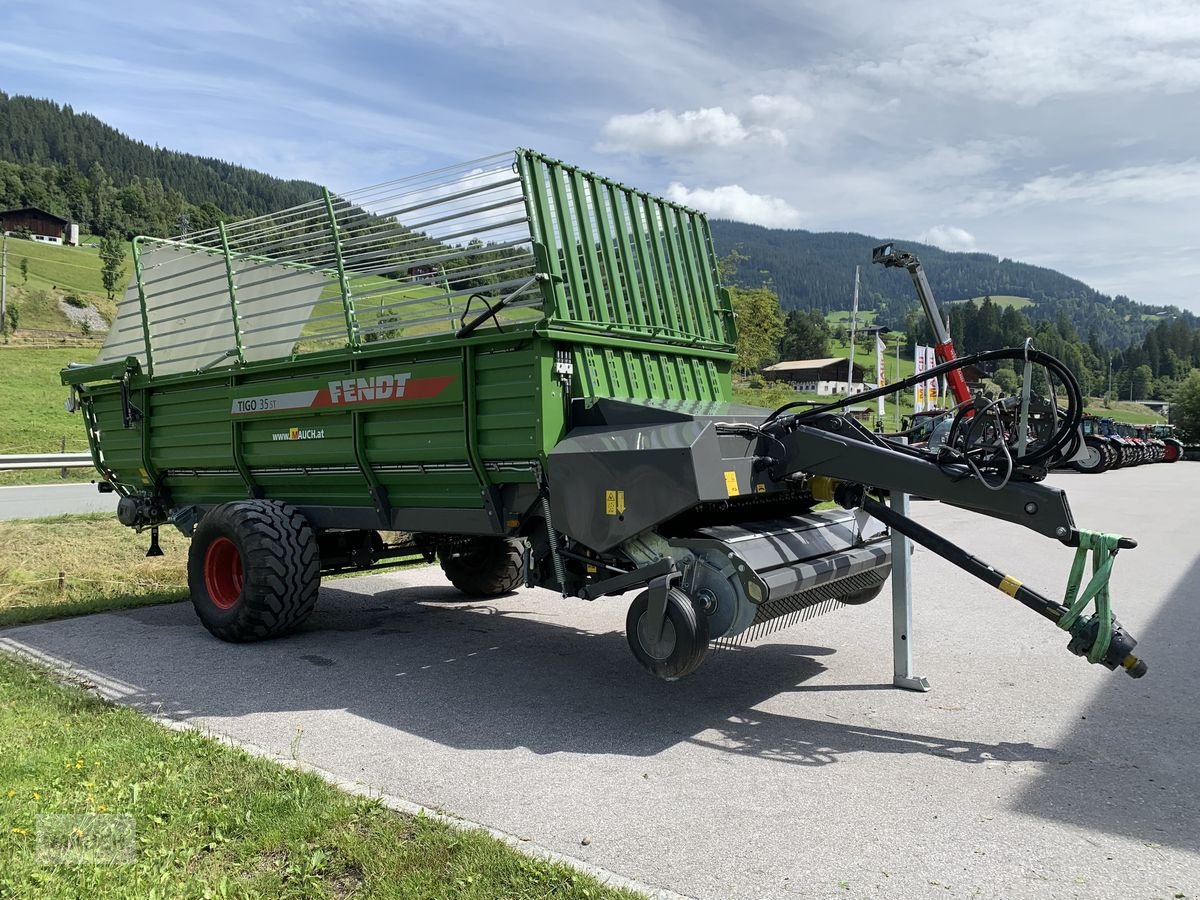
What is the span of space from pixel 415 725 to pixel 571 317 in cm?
242

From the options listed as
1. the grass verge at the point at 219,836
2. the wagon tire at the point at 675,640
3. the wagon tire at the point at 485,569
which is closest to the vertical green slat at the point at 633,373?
the wagon tire at the point at 675,640

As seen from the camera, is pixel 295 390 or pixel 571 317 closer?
pixel 571 317

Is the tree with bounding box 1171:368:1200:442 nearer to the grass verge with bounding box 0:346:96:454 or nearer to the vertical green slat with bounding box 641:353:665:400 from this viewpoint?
the grass verge with bounding box 0:346:96:454

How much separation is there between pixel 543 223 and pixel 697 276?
168 cm

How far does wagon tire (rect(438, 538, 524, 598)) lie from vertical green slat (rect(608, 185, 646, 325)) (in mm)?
2943

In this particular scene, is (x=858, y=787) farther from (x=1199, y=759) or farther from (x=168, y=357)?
(x=168, y=357)

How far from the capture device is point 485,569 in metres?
8.22

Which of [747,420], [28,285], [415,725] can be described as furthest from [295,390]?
[28,285]

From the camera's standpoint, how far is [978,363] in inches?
181

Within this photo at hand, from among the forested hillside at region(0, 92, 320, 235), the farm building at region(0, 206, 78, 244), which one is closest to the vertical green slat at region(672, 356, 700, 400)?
the forested hillside at region(0, 92, 320, 235)

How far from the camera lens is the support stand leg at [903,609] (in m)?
5.35

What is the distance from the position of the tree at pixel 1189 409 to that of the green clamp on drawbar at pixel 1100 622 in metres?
56.8

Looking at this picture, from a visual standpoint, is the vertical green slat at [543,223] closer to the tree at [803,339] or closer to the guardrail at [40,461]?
the guardrail at [40,461]

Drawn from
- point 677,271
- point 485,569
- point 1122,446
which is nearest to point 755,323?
point 1122,446
